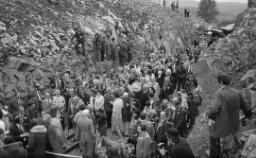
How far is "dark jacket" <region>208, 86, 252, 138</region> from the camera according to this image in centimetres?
842

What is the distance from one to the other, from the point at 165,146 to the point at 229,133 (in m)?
2.87

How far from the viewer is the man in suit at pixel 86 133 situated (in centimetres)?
1176

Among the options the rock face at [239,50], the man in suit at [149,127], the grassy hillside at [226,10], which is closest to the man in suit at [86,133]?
the man in suit at [149,127]

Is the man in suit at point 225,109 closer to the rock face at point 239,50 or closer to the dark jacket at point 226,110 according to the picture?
the dark jacket at point 226,110

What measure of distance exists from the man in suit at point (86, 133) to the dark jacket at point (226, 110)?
4.33m

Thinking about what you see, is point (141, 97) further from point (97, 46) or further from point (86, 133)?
point (97, 46)

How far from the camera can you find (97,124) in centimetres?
1489

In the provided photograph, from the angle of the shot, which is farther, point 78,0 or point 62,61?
point 78,0

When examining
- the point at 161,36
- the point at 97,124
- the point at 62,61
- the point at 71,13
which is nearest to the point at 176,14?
the point at 161,36

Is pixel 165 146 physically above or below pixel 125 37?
below

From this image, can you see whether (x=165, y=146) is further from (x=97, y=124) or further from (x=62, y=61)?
(x=62, y=61)

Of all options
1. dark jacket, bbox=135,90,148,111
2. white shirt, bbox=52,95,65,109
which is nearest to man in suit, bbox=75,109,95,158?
white shirt, bbox=52,95,65,109

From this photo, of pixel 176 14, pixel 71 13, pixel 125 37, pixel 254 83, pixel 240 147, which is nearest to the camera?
pixel 240 147

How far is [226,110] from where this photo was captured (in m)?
8.46
